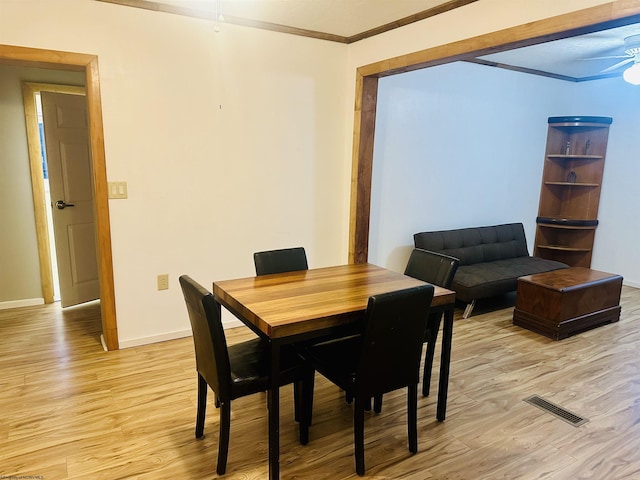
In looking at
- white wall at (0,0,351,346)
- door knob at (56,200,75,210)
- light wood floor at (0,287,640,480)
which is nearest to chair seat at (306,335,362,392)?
light wood floor at (0,287,640,480)

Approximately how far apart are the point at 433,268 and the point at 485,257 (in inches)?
88.5

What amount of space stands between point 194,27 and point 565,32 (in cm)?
235

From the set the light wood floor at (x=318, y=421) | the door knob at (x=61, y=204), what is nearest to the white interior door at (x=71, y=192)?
the door knob at (x=61, y=204)

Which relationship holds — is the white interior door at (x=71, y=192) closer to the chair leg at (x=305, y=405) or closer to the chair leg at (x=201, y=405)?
the chair leg at (x=201, y=405)

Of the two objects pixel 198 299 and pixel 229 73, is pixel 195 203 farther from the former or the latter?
pixel 198 299

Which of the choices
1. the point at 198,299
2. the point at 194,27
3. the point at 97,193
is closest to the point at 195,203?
the point at 97,193

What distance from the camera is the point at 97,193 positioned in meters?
A: 2.92

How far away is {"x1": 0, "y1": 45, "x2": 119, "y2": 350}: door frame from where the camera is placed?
104 inches

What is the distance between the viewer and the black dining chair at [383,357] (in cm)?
182

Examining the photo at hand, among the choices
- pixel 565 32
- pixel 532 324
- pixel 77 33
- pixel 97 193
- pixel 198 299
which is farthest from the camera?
pixel 532 324

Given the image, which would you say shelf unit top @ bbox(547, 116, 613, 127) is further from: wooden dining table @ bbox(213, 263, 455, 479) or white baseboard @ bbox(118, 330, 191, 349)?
white baseboard @ bbox(118, 330, 191, 349)

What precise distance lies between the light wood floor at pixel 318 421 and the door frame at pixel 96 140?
0.37 metres

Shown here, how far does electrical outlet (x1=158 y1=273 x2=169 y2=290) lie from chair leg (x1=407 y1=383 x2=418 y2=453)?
203 centimetres

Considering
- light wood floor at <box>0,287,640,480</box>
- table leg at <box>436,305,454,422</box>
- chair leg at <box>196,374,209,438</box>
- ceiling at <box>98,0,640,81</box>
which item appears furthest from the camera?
ceiling at <box>98,0,640,81</box>
